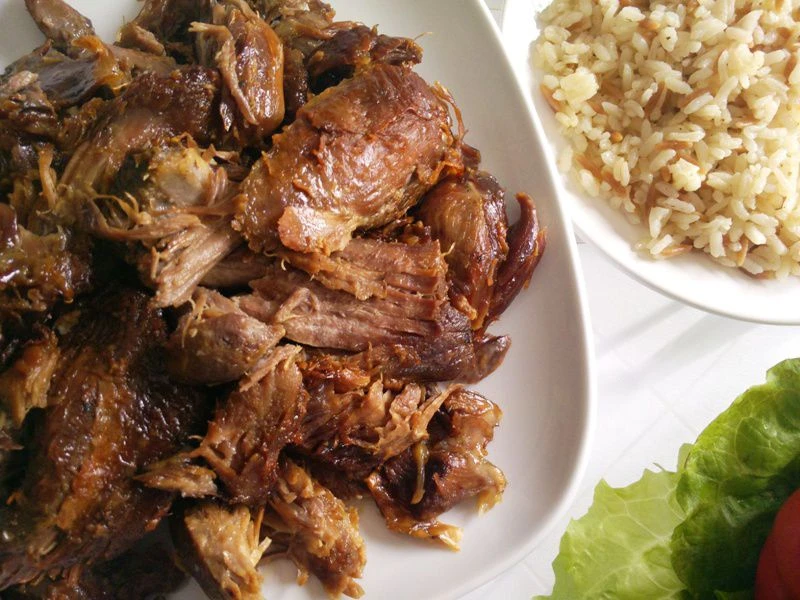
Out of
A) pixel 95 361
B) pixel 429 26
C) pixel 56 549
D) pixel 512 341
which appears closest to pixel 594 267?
pixel 512 341

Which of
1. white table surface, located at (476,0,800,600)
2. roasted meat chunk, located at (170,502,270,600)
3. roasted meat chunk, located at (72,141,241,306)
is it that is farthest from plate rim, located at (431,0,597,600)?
roasted meat chunk, located at (72,141,241,306)

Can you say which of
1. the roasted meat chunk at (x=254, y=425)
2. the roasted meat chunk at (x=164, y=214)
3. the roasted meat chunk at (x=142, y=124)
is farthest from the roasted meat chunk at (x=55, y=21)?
the roasted meat chunk at (x=254, y=425)

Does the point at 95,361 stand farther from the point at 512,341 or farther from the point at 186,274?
the point at 512,341

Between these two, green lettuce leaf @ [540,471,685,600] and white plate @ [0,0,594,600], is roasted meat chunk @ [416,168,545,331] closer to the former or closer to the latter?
white plate @ [0,0,594,600]

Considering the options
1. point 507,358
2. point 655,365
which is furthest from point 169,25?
point 655,365

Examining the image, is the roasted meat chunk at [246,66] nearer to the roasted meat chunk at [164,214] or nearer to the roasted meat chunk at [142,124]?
the roasted meat chunk at [142,124]

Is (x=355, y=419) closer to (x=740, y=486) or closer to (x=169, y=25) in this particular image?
(x=740, y=486)
